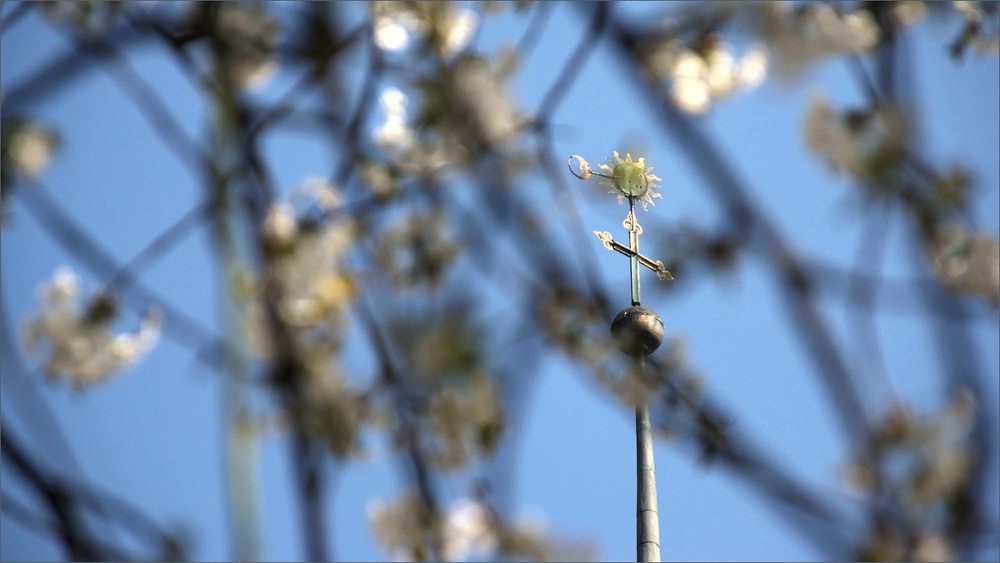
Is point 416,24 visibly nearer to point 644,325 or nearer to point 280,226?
point 280,226

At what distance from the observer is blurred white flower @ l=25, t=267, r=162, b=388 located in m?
3.21

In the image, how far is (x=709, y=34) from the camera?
9.98 feet

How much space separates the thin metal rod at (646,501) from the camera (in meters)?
7.52

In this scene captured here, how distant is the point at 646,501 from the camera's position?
7.99 meters

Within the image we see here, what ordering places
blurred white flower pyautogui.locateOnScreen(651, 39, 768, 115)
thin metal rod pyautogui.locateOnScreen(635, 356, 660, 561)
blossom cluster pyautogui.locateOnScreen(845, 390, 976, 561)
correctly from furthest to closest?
thin metal rod pyautogui.locateOnScreen(635, 356, 660, 561), blurred white flower pyautogui.locateOnScreen(651, 39, 768, 115), blossom cluster pyautogui.locateOnScreen(845, 390, 976, 561)

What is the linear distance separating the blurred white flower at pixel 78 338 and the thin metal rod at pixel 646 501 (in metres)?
4.32

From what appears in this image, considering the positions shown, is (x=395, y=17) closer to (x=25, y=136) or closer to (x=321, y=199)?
(x=321, y=199)

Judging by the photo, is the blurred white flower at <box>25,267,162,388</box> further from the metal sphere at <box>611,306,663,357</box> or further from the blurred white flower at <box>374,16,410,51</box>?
the metal sphere at <box>611,306,663,357</box>

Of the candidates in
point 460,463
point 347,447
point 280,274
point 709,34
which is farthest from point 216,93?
point 709,34

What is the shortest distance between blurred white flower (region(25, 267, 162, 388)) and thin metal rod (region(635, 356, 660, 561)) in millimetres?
4317

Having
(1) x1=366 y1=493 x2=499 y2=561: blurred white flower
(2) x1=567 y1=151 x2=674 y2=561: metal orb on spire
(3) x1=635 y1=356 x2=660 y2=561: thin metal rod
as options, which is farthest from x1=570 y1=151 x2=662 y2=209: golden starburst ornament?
(3) x1=635 y1=356 x2=660 y2=561: thin metal rod

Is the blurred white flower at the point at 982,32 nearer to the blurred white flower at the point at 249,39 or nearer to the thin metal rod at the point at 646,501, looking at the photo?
the blurred white flower at the point at 249,39

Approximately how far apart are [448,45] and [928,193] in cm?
105

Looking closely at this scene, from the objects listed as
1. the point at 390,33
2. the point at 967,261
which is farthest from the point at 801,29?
the point at 390,33
